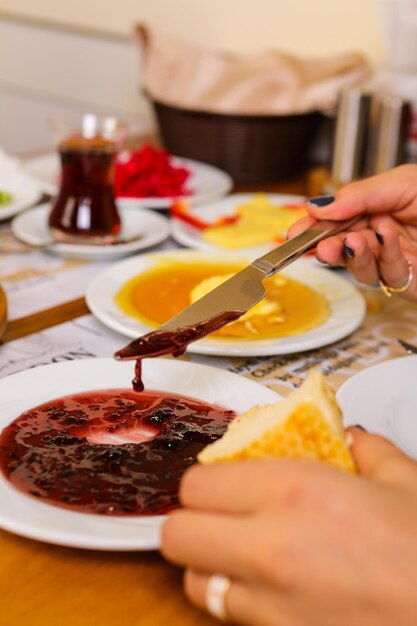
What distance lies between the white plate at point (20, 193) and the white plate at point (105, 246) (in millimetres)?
30

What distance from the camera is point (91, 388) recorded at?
39.0 inches

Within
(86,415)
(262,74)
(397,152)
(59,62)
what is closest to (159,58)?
(262,74)

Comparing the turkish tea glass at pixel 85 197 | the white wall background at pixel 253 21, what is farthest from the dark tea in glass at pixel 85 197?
the white wall background at pixel 253 21

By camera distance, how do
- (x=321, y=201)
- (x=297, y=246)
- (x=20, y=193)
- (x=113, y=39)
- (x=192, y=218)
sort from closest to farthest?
(x=297, y=246), (x=321, y=201), (x=192, y=218), (x=20, y=193), (x=113, y=39)

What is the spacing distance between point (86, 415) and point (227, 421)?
159 mm

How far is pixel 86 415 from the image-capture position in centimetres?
93

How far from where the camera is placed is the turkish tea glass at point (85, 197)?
5.10 ft

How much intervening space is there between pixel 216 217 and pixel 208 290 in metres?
0.52

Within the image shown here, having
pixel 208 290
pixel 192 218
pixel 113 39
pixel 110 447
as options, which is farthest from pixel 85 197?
pixel 113 39

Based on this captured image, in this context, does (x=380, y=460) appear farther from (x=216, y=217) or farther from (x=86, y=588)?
(x=216, y=217)

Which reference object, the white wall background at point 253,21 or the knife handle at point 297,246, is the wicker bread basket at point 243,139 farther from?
the knife handle at point 297,246

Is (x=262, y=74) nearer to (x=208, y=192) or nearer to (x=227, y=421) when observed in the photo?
(x=208, y=192)

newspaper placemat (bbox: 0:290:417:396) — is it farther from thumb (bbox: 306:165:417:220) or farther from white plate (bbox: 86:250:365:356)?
thumb (bbox: 306:165:417:220)

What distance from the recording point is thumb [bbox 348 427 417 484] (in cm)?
68
